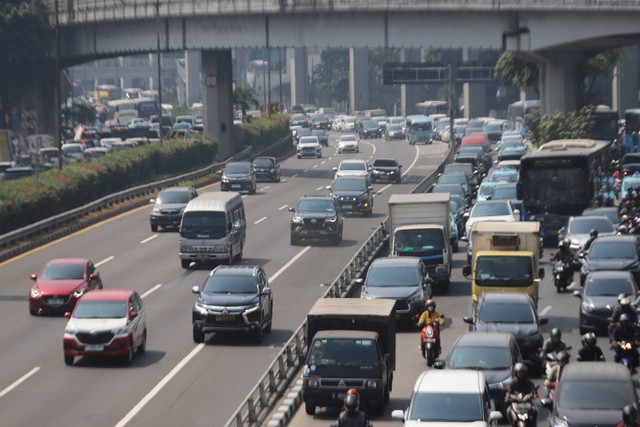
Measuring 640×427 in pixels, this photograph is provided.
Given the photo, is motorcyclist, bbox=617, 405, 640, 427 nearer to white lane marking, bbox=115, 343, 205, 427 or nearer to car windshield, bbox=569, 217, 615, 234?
white lane marking, bbox=115, 343, 205, 427

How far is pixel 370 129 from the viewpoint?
449 feet

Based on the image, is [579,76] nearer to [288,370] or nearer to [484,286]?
[484,286]

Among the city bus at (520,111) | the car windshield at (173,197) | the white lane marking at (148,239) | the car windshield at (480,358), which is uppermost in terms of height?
the city bus at (520,111)

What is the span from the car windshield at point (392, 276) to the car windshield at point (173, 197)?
20.2 meters

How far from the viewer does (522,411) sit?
859 inches

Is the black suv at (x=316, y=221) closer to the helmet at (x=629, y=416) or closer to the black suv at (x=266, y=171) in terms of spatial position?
the black suv at (x=266, y=171)

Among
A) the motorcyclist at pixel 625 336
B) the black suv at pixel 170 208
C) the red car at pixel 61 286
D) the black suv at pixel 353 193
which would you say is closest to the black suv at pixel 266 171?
the black suv at pixel 353 193

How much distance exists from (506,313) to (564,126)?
41732mm

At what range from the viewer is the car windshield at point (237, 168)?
71.2m

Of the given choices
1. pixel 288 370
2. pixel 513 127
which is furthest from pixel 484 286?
pixel 513 127

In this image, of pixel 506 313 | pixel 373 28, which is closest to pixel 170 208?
pixel 373 28

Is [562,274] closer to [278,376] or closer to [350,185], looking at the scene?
[278,376]

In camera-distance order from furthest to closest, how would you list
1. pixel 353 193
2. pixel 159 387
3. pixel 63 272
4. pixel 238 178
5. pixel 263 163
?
pixel 263 163
pixel 238 178
pixel 353 193
pixel 63 272
pixel 159 387

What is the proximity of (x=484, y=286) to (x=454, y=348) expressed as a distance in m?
9.48
